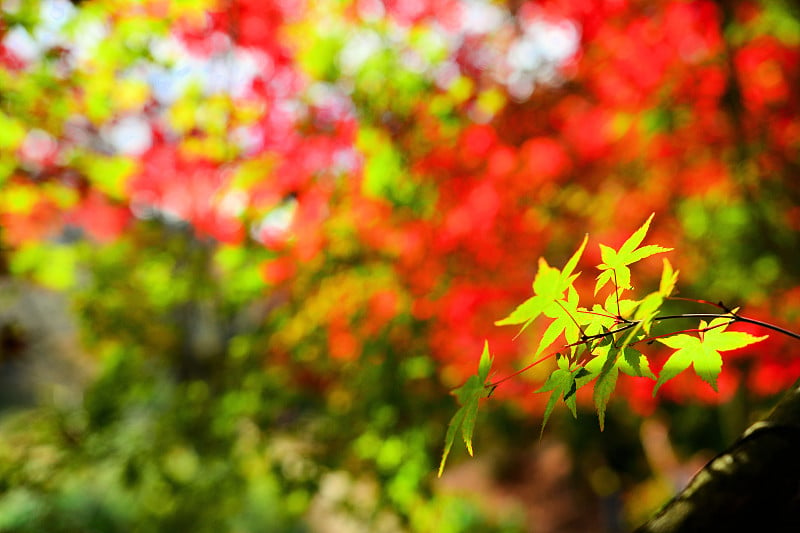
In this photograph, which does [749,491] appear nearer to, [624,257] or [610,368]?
[610,368]

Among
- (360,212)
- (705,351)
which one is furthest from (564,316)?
(360,212)

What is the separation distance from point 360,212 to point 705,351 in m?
3.58

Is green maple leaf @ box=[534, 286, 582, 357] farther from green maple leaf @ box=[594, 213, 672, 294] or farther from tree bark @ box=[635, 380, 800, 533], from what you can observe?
tree bark @ box=[635, 380, 800, 533]

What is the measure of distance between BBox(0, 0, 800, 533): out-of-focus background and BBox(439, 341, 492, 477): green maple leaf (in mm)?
2757

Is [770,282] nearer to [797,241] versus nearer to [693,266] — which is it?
[797,241]

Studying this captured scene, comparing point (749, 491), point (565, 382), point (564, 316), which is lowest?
point (749, 491)

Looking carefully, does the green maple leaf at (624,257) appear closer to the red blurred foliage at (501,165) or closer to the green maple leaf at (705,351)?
the green maple leaf at (705,351)

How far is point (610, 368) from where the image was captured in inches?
44.2

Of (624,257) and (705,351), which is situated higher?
(624,257)

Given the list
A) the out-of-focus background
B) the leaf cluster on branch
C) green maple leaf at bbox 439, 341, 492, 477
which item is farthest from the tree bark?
the out-of-focus background

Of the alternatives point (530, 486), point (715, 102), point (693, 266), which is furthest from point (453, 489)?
point (715, 102)

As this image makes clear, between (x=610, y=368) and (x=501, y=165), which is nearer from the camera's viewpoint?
(x=610, y=368)

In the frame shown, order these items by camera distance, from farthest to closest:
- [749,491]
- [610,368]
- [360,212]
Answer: [360,212]
[610,368]
[749,491]

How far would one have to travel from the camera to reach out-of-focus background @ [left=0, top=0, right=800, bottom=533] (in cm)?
413
